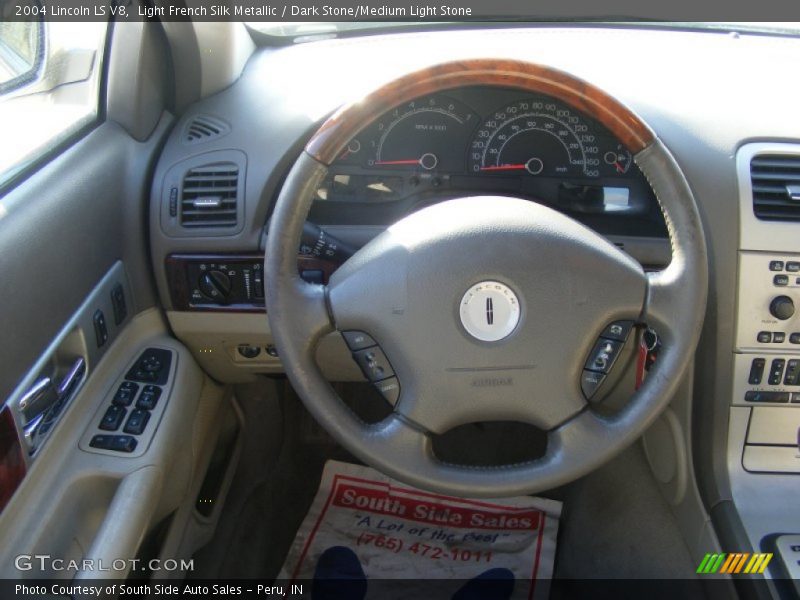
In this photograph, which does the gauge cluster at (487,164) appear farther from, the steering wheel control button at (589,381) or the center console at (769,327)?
the steering wheel control button at (589,381)

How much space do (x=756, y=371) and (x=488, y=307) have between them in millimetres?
695

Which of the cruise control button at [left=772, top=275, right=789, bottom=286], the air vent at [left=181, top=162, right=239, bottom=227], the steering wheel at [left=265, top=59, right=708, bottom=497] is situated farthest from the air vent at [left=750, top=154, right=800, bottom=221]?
the air vent at [left=181, top=162, right=239, bottom=227]

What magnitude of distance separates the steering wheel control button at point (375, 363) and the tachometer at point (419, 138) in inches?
20.8

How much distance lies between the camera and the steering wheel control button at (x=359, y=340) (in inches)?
45.5

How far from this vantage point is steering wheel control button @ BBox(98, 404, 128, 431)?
4.50 feet

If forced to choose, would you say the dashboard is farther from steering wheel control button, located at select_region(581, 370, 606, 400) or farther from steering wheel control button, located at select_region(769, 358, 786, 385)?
steering wheel control button, located at select_region(581, 370, 606, 400)

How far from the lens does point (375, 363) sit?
116cm

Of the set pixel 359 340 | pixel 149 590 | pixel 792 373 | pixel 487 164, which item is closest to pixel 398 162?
pixel 487 164

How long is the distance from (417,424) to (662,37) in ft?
3.76

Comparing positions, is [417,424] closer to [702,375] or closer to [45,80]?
[702,375]

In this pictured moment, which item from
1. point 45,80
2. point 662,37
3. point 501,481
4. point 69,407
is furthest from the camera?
point 662,37

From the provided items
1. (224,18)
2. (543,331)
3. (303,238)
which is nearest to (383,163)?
(303,238)

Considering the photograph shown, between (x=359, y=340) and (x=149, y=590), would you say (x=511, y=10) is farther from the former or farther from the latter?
(x=149, y=590)

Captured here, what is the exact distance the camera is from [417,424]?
1.14 meters
